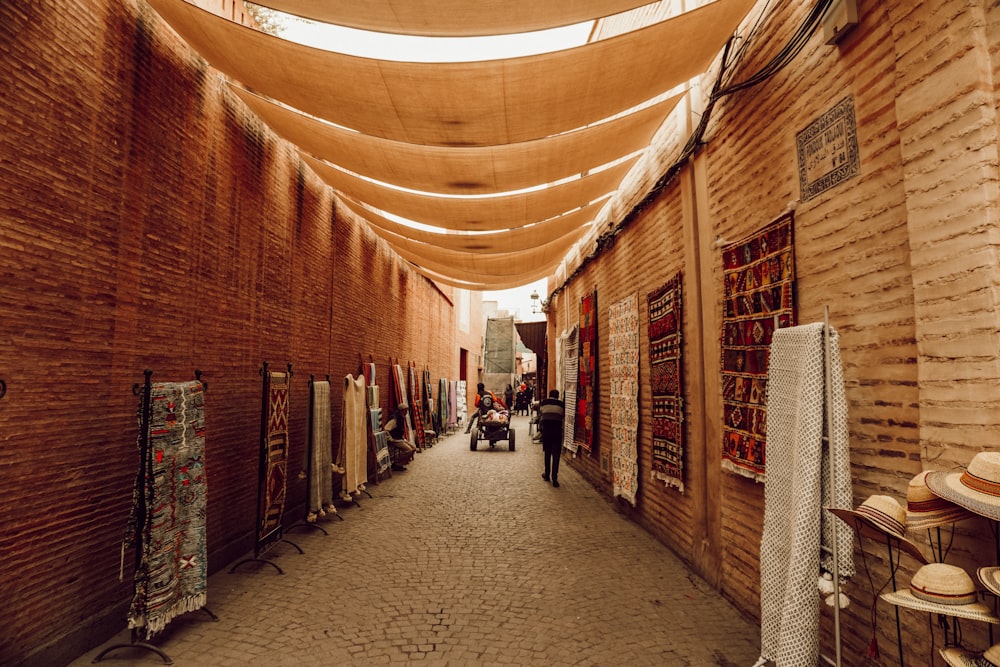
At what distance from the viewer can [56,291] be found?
3064mm

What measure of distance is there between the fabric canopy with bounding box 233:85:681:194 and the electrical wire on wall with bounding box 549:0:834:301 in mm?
394

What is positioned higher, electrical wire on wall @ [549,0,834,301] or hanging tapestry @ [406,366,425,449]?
electrical wire on wall @ [549,0,834,301]

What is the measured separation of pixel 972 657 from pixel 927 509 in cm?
46

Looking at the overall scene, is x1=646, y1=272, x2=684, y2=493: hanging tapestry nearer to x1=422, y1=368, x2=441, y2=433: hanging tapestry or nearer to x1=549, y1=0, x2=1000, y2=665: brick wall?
x1=549, y1=0, x2=1000, y2=665: brick wall

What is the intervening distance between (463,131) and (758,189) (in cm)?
239

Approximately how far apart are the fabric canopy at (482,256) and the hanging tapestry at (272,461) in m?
4.37

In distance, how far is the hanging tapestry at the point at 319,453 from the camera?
591 centimetres

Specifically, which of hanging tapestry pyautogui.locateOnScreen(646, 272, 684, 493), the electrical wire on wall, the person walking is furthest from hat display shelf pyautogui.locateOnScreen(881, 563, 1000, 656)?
the person walking

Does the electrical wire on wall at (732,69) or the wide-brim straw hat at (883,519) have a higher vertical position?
the electrical wire on wall at (732,69)

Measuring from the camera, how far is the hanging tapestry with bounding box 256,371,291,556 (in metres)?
4.77

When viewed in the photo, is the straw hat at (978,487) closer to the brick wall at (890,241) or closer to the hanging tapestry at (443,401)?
the brick wall at (890,241)

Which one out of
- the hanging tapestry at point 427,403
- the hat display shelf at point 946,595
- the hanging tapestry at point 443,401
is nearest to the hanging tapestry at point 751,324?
the hat display shelf at point 946,595

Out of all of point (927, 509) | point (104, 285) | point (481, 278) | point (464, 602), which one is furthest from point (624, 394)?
point (481, 278)

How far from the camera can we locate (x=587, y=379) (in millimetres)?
8922
